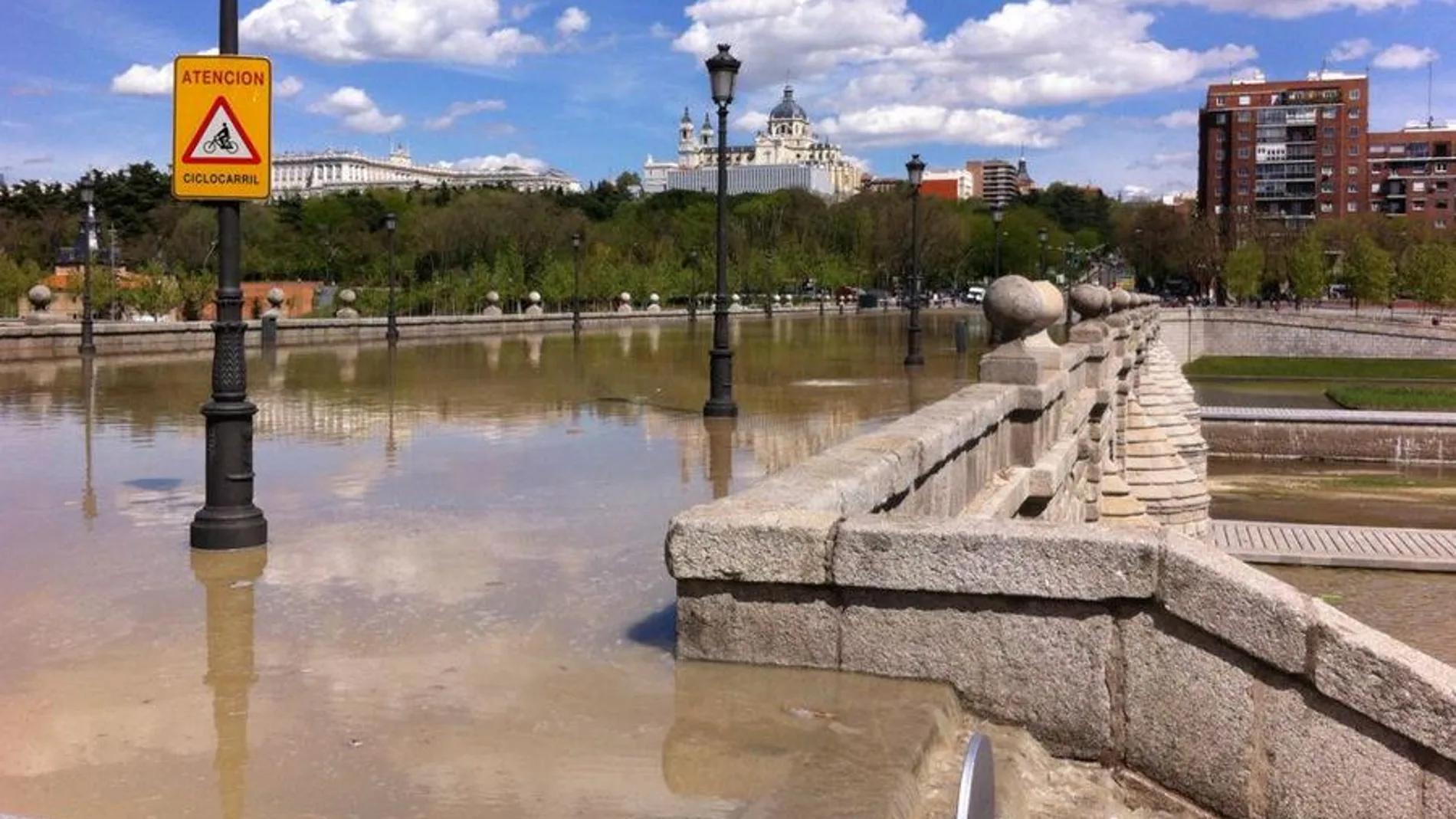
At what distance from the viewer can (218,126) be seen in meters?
7.93

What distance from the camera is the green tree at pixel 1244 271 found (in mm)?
104188

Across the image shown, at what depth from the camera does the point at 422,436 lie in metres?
13.8

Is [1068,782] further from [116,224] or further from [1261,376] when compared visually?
[116,224]

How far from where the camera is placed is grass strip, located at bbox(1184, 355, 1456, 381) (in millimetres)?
71125

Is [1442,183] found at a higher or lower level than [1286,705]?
higher

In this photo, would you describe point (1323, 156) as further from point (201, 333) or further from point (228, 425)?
point (228, 425)

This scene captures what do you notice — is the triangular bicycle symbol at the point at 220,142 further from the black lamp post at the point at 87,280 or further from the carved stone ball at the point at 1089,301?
the black lamp post at the point at 87,280

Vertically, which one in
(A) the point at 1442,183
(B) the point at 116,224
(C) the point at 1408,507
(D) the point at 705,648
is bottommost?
(C) the point at 1408,507

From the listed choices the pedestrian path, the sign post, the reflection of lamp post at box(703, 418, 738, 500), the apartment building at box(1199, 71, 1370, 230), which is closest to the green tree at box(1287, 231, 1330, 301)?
the apartment building at box(1199, 71, 1370, 230)

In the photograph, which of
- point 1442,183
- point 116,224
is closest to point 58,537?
point 116,224

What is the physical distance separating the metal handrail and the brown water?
64.5 inches

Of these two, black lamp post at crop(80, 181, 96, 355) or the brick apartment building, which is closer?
black lamp post at crop(80, 181, 96, 355)

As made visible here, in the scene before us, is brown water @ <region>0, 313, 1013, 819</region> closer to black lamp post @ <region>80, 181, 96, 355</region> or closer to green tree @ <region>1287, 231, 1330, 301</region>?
black lamp post @ <region>80, 181, 96, 355</region>

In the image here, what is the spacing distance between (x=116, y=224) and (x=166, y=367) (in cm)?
7697
